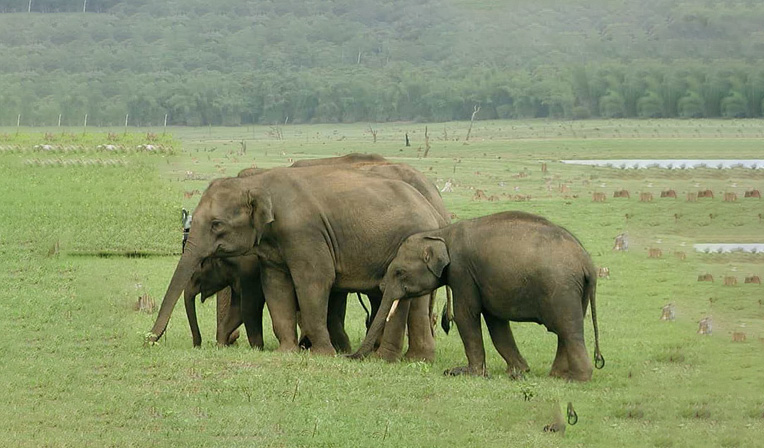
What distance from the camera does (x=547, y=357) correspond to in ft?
49.0

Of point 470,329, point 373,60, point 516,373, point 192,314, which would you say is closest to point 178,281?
point 192,314

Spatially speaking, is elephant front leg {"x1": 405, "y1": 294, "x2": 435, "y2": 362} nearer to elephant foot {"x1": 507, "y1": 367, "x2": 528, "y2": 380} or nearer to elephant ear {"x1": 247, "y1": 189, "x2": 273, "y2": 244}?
elephant foot {"x1": 507, "y1": 367, "x2": 528, "y2": 380}

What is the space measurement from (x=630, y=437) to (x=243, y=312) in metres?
5.55

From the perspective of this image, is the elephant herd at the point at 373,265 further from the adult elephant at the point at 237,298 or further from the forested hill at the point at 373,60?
the forested hill at the point at 373,60

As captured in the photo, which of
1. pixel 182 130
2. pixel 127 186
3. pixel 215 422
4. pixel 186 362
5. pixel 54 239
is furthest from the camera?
pixel 182 130

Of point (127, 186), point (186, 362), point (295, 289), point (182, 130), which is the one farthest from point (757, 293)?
Result: point (182, 130)

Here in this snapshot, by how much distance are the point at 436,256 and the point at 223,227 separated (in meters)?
2.45

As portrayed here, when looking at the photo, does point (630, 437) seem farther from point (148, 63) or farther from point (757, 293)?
point (148, 63)

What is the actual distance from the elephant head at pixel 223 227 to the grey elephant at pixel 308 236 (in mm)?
11

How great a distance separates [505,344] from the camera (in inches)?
538

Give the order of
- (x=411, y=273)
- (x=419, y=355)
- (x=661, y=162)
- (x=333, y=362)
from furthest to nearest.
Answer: (x=661, y=162) → (x=419, y=355) → (x=411, y=273) → (x=333, y=362)

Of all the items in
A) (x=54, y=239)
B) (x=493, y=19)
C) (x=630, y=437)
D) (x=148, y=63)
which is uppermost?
(x=630, y=437)

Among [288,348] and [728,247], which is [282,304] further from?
[728,247]

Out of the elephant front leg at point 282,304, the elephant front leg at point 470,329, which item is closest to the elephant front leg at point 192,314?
the elephant front leg at point 282,304
